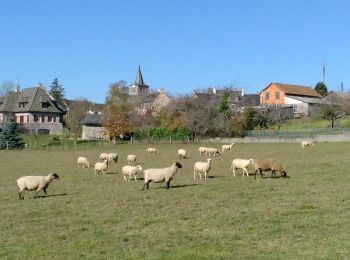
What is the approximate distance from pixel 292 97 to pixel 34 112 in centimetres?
5576

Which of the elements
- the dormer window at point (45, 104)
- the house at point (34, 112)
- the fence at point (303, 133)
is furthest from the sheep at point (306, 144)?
the dormer window at point (45, 104)

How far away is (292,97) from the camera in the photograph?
10525 centimetres

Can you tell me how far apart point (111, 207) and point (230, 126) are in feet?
196

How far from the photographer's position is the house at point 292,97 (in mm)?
101938

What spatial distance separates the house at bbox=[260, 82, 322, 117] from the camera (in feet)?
334

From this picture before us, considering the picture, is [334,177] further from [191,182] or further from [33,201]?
[33,201]

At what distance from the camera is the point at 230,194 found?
66.0 feet

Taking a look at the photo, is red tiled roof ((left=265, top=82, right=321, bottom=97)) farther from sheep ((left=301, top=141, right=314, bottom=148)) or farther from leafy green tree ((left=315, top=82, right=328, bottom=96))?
sheep ((left=301, top=141, right=314, bottom=148))

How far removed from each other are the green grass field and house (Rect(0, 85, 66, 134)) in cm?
8758

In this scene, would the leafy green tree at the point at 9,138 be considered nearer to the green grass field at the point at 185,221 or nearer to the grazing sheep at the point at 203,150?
the grazing sheep at the point at 203,150

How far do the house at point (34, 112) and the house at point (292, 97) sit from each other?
46232 mm

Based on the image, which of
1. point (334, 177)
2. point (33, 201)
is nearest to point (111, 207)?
point (33, 201)

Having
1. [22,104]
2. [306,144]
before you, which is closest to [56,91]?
[22,104]

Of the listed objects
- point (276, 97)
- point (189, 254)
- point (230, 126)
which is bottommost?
point (189, 254)
